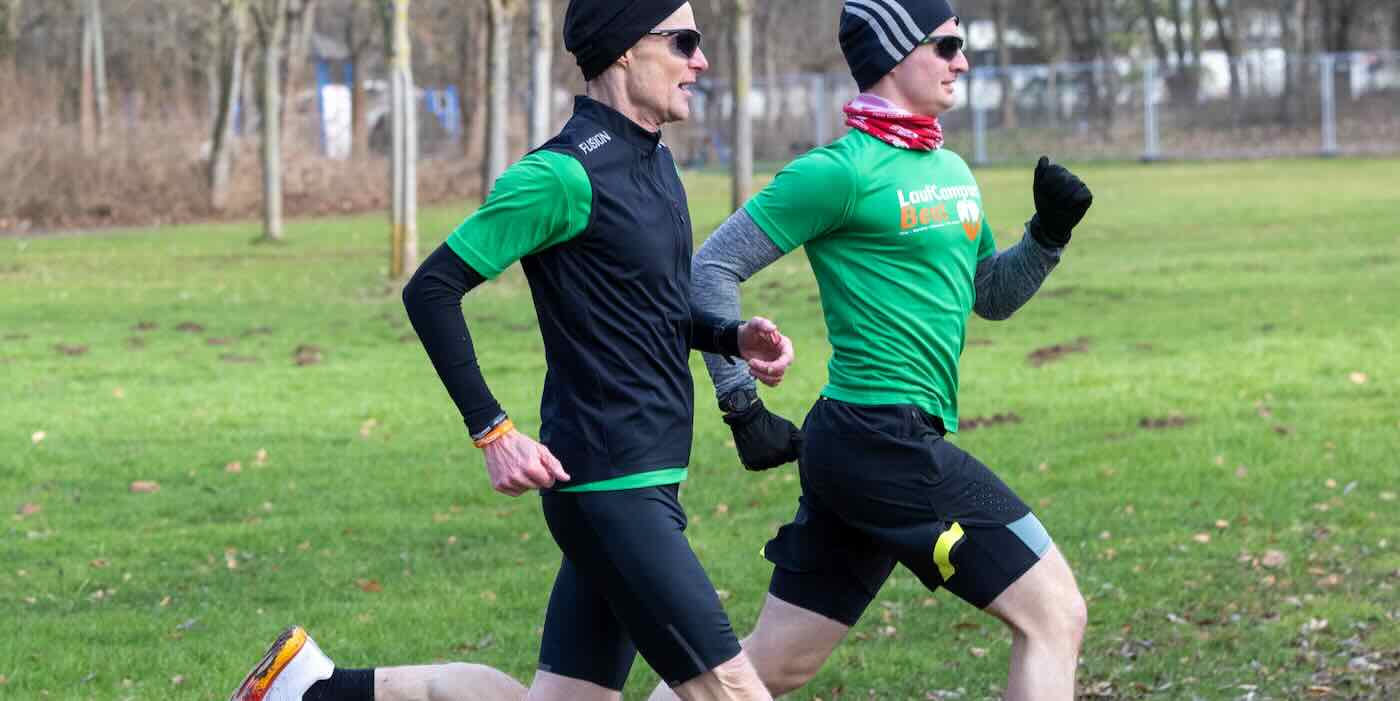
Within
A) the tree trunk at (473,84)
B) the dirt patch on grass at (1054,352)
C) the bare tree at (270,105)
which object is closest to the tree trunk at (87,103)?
the bare tree at (270,105)

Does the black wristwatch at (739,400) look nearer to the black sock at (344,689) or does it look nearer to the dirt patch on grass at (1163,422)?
the black sock at (344,689)

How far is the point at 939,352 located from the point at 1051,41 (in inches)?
3202

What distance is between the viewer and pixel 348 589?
331 inches

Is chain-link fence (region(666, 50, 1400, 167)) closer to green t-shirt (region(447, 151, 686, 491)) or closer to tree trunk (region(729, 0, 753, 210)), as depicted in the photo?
tree trunk (region(729, 0, 753, 210))

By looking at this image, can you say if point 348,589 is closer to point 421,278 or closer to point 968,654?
point 968,654

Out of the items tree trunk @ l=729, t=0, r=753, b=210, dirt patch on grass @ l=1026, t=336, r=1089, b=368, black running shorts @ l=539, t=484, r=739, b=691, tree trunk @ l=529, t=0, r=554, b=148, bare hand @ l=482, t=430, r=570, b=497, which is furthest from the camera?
tree trunk @ l=729, t=0, r=753, b=210

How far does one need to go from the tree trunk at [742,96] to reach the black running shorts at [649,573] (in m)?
22.4

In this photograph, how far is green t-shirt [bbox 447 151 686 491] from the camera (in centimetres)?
400

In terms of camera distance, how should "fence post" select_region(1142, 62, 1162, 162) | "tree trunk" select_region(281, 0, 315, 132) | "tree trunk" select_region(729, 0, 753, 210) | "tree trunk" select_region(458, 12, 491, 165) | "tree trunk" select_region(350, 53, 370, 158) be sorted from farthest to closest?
"fence post" select_region(1142, 62, 1162, 162) < "tree trunk" select_region(458, 12, 491, 165) < "tree trunk" select_region(350, 53, 370, 158) < "tree trunk" select_region(281, 0, 315, 132) < "tree trunk" select_region(729, 0, 753, 210)

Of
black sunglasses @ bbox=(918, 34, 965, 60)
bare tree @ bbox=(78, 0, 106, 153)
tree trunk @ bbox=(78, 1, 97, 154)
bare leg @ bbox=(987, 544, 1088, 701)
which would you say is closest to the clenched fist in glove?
bare leg @ bbox=(987, 544, 1088, 701)

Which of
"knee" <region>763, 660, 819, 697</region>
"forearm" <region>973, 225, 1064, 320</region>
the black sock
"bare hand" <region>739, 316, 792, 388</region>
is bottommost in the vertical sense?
"knee" <region>763, 660, 819, 697</region>

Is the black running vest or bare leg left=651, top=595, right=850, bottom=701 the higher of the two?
the black running vest

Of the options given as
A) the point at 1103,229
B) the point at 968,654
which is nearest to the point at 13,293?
the point at 1103,229

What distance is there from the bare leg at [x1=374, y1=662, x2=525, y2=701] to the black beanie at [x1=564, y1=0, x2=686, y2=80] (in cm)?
137
